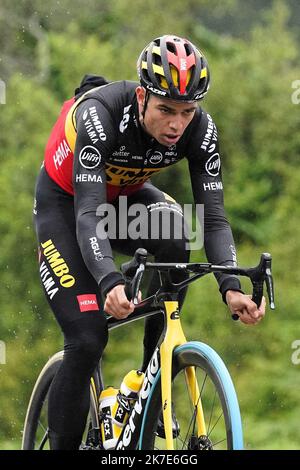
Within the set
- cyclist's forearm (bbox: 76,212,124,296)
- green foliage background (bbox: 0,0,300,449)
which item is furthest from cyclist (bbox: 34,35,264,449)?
green foliage background (bbox: 0,0,300,449)

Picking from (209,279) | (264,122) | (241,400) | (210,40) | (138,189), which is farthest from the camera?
(210,40)

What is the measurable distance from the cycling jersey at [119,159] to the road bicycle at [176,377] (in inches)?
9.8

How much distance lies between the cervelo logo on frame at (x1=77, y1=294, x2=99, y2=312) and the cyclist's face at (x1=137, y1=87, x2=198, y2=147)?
887 mm

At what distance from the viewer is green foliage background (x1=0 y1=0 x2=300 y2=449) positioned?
47.6ft

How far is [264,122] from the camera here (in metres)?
20.5

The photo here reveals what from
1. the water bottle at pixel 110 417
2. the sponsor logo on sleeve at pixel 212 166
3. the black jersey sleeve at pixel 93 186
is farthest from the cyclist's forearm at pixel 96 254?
the water bottle at pixel 110 417

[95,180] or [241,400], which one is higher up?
[241,400]

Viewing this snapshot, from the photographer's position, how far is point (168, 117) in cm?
512

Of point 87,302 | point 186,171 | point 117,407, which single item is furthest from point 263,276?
point 186,171

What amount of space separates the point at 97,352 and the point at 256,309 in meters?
0.90

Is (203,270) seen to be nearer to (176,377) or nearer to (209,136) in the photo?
(176,377)

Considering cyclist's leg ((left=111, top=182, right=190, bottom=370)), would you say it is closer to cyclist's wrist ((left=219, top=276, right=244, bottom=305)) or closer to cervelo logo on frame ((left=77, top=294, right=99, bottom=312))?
cyclist's wrist ((left=219, top=276, right=244, bottom=305))
